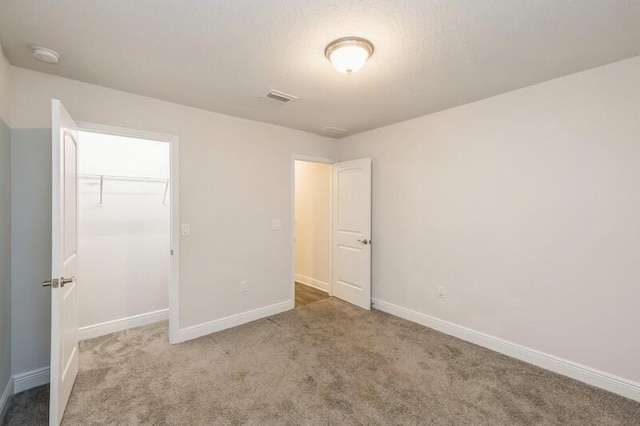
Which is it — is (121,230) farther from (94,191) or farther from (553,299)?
(553,299)

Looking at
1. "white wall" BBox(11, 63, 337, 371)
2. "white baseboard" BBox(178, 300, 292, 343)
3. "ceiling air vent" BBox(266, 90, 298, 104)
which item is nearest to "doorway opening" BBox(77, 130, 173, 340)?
"white wall" BBox(11, 63, 337, 371)

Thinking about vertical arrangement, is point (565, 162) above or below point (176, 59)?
below

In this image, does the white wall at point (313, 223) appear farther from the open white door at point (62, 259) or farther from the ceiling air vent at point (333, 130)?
the open white door at point (62, 259)

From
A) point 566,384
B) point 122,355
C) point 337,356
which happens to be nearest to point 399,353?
point 337,356

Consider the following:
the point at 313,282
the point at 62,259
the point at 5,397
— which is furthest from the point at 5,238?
the point at 313,282

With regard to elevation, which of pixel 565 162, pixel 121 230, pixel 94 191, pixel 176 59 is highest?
pixel 176 59

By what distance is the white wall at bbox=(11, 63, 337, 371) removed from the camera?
228cm

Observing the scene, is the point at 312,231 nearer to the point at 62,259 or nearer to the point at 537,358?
the point at 537,358

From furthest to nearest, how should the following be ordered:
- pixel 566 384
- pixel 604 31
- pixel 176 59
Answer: pixel 566 384, pixel 176 59, pixel 604 31

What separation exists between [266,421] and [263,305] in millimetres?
1816

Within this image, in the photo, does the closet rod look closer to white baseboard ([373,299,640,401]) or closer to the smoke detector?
the smoke detector

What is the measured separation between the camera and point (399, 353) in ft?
9.02

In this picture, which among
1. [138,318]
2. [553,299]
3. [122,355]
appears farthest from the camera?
[138,318]

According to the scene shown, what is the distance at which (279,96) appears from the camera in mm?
2756
